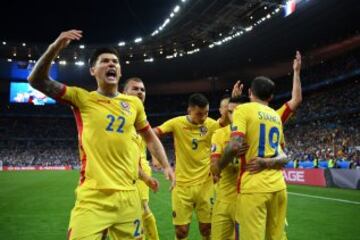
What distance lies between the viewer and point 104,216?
3.21 meters

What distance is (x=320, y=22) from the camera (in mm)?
34375

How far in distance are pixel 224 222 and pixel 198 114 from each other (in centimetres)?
174

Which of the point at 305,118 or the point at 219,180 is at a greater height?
the point at 305,118

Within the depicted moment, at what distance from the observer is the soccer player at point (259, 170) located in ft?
12.5

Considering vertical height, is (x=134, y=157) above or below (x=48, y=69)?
below

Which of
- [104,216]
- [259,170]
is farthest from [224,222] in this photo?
[104,216]

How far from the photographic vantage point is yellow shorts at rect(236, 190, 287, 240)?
3.75 meters

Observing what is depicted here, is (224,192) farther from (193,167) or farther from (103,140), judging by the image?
(103,140)

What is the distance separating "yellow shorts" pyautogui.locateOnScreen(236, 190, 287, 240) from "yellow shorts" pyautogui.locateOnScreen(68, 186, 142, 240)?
1.08 metres

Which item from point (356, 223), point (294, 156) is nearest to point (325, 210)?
point (356, 223)

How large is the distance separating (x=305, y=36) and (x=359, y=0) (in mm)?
8153

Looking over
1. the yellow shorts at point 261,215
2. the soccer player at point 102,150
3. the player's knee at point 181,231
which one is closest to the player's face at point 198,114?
the player's knee at point 181,231

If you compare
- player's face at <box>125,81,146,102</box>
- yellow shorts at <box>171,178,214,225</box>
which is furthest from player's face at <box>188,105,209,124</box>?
yellow shorts at <box>171,178,214,225</box>

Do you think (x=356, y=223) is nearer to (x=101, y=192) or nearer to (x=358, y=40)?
(x=101, y=192)
